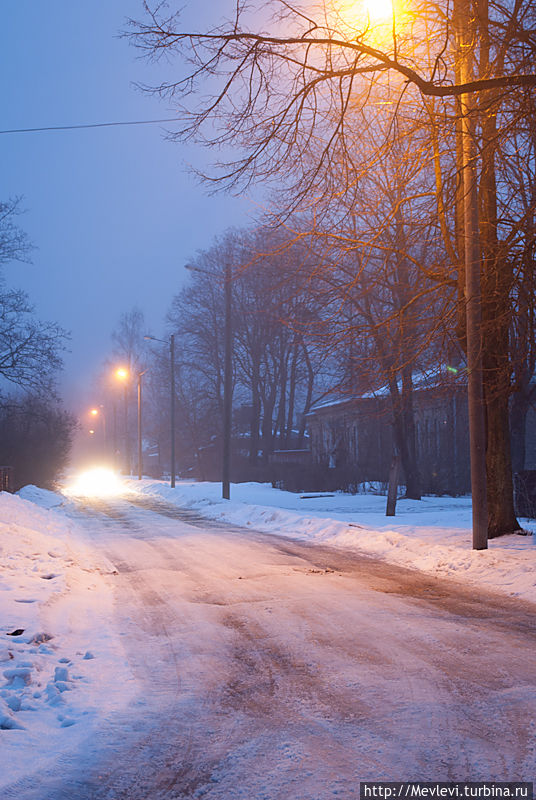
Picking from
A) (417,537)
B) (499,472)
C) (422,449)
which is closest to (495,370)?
(499,472)

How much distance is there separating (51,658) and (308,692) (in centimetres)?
220

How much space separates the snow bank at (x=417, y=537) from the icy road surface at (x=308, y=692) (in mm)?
842

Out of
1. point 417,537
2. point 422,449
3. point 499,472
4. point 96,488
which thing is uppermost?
point 422,449

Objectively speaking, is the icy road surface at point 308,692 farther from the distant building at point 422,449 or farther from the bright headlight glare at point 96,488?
the bright headlight glare at point 96,488

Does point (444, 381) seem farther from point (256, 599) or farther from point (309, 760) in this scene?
point (309, 760)

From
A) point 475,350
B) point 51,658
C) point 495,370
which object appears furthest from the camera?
point 495,370

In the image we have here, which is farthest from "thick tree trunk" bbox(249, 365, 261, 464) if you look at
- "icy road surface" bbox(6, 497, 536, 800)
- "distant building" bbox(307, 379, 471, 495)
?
"icy road surface" bbox(6, 497, 536, 800)

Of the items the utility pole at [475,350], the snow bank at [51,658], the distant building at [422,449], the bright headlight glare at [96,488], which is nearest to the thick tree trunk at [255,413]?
the distant building at [422,449]

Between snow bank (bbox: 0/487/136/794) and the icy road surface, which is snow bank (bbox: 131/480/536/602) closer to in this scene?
the icy road surface

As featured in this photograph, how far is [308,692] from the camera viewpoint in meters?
4.62

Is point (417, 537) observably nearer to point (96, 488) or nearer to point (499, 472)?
point (499, 472)

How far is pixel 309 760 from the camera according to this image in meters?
3.50

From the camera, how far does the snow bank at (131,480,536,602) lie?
922 cm

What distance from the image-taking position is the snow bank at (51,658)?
385 centimetres
